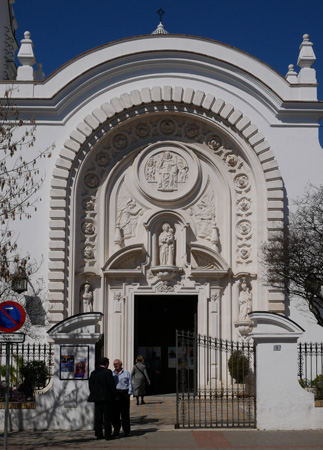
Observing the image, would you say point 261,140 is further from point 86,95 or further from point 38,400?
point 38,400

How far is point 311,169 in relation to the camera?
26906 mm

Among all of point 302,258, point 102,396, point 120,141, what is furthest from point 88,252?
point 102,396

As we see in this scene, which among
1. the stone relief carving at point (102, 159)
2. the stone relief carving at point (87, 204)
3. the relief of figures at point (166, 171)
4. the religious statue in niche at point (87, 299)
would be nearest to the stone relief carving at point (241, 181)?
the relief of figures at point (166, 171)

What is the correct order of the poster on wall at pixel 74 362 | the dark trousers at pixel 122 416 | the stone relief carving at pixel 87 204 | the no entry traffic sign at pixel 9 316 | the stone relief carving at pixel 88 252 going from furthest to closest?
the stone relief carving at pixel 87 204 < the stone relief carving at pixel 88 252 < the poster on wall at pixel 74 362 < the dark trousers at pixel 122 416 < the no entry traffic sign at pixel 9 316

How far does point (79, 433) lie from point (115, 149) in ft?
42.4

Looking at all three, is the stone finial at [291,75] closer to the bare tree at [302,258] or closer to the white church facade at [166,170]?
the white church facade at [166,170]

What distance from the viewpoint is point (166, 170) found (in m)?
27.7

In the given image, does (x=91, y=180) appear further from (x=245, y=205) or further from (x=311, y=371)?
(x=311, y=371)

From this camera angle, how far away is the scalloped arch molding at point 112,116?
26234 mm

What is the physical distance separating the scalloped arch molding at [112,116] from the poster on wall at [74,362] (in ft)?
26.2

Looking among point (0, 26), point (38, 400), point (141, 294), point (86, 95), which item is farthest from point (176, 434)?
point (0, 26)

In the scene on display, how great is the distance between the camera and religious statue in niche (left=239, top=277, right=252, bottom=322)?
26609 millimetres

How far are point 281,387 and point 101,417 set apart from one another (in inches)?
170

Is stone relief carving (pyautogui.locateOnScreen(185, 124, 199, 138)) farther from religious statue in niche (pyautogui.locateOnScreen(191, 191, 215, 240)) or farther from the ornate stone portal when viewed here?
religious statue in niche (pyautogui.locateOnScreen(191, 191, 215, 240))
